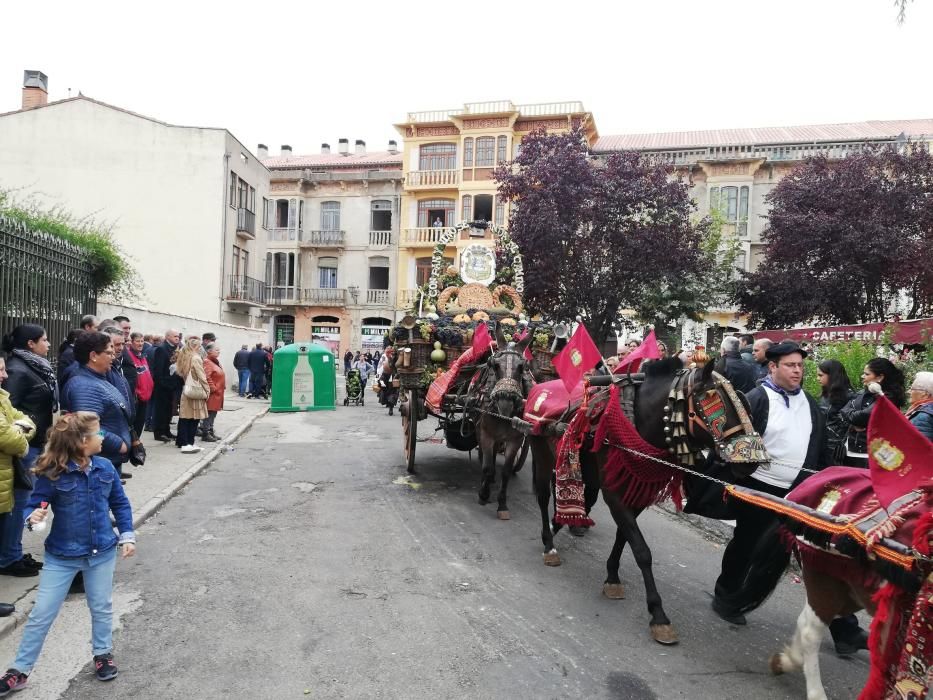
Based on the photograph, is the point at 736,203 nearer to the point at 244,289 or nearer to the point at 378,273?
the point at 378,273

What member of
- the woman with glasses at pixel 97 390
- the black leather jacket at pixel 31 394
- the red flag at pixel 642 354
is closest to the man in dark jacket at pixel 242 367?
the black leather jacket at pixel 31 394

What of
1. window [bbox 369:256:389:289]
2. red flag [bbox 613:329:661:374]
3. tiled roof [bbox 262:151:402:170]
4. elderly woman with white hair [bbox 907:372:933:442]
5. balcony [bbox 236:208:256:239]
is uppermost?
tiled roof [bbox 262:151:402:170]

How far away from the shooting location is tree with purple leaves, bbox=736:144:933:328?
15156mm

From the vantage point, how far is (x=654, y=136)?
34.2 metres

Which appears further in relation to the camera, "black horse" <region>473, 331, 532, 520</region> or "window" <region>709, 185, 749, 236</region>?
"window" <region>709, 185, 749, 236</region>

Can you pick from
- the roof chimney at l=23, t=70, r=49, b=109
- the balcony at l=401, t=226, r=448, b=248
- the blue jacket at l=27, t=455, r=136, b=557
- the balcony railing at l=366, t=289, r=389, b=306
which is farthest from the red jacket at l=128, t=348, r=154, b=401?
the balcony railing at l=366, t=289, r=389, b=306

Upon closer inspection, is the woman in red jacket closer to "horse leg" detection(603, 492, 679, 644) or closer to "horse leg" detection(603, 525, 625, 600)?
"horse leg" detection(603, 525, 625, 600)

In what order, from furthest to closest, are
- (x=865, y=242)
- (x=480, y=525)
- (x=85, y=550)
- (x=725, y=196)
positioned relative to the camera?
(x=725, y=196), (x=865, y=242), (x=480, y=525), (x=85, y=550)

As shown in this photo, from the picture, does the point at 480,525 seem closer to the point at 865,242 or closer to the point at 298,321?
Result: the point at 865,242

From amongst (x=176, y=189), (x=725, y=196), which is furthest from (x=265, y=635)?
(x=725, y=196)

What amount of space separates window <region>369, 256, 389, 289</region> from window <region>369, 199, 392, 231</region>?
1841mm

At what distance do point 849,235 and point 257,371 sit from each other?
16955 millimetres

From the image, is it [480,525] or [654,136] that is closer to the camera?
[480,525]

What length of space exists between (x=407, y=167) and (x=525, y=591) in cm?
3193
